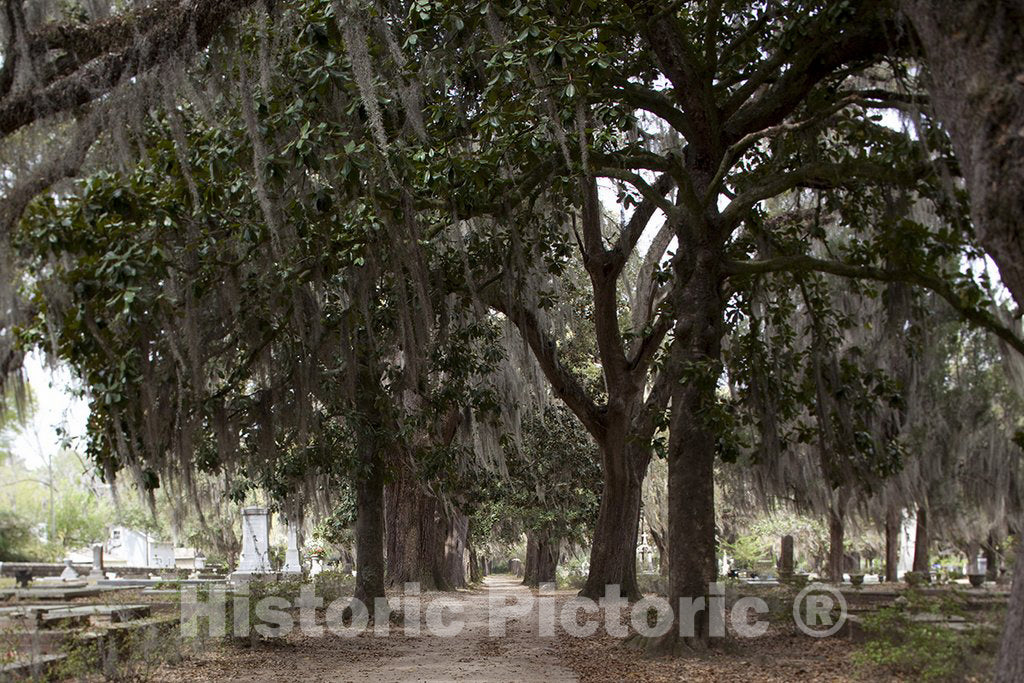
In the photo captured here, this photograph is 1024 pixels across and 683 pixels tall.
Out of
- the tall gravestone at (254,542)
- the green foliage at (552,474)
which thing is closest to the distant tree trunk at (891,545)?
the green foliage at (552,474)

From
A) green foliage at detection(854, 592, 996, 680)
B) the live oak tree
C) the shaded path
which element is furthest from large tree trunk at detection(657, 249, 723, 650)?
green foliage at detection(854, 592, 996, 680)

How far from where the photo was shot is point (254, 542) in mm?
20906

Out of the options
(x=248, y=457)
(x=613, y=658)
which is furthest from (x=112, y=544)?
(x=613, y=658)

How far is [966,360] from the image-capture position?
17.2 metres

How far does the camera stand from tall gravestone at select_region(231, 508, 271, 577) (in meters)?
20.4

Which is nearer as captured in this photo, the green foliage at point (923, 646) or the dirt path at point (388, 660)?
the green foliage at point (923, 646)

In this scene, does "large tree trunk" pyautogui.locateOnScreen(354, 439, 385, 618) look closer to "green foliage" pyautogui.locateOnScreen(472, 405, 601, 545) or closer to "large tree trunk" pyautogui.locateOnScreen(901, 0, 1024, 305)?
"green foliage" pyautogui.locateOnScreen(472, 405, 601, 545)

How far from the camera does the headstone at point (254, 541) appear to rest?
20.4 meters

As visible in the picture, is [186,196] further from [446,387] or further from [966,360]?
[966,360]

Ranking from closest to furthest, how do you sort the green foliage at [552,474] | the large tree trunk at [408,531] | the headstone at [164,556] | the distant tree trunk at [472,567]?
the green foliage at [552,474]
the large tree trunk at [408,531]
the distant tree trunk at [472,567]
the headstone at [164,556]

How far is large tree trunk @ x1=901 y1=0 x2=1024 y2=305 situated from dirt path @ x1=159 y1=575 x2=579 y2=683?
198 inches

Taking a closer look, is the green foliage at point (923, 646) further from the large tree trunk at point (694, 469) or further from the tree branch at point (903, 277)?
the tree branch at point (903, 277)

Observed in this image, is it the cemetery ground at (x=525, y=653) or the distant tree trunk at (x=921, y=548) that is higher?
the cemetery ground at (x=525, y=653)

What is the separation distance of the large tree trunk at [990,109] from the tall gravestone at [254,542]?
60.1 feet
